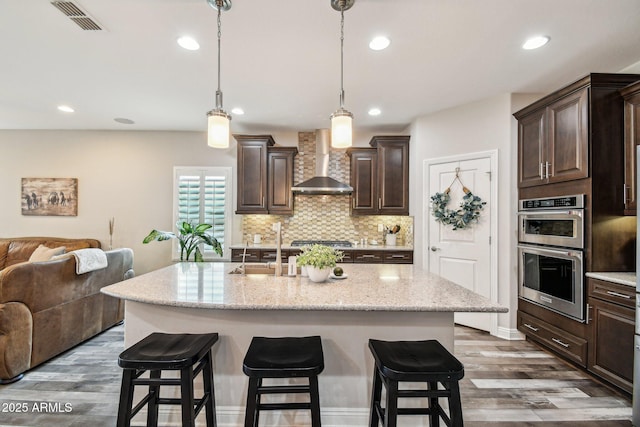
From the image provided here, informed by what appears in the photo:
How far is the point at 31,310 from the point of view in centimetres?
247

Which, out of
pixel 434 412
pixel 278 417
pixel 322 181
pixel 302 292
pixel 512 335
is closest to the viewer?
pixel 434 412

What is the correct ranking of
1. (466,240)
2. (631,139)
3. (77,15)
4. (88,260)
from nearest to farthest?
1. (77,15)
2. (631,139)
3. (88,260)
4. (466,240)

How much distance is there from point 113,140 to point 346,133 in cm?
484

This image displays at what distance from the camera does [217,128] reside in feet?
5.75

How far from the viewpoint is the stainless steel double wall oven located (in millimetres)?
2467

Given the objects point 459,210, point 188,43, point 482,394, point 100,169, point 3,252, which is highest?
point 188,43

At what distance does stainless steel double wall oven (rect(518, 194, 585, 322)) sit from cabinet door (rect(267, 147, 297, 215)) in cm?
299

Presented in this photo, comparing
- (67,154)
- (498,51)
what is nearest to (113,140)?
(67,154)

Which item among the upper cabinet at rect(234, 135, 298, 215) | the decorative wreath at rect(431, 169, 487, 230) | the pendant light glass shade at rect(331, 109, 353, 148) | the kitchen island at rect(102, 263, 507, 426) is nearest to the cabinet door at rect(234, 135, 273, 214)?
the upper cabinet at rect(234, 135, 298, 215)

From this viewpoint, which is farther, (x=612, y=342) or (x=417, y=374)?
(x=612, y=342)

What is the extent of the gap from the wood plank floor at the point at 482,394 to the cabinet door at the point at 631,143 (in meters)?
1.48

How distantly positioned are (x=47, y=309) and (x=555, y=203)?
15.4 ft

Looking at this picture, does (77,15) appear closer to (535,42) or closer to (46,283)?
(46,283)

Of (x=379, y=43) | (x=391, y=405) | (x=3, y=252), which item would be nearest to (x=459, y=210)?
(x=379, y=43)
